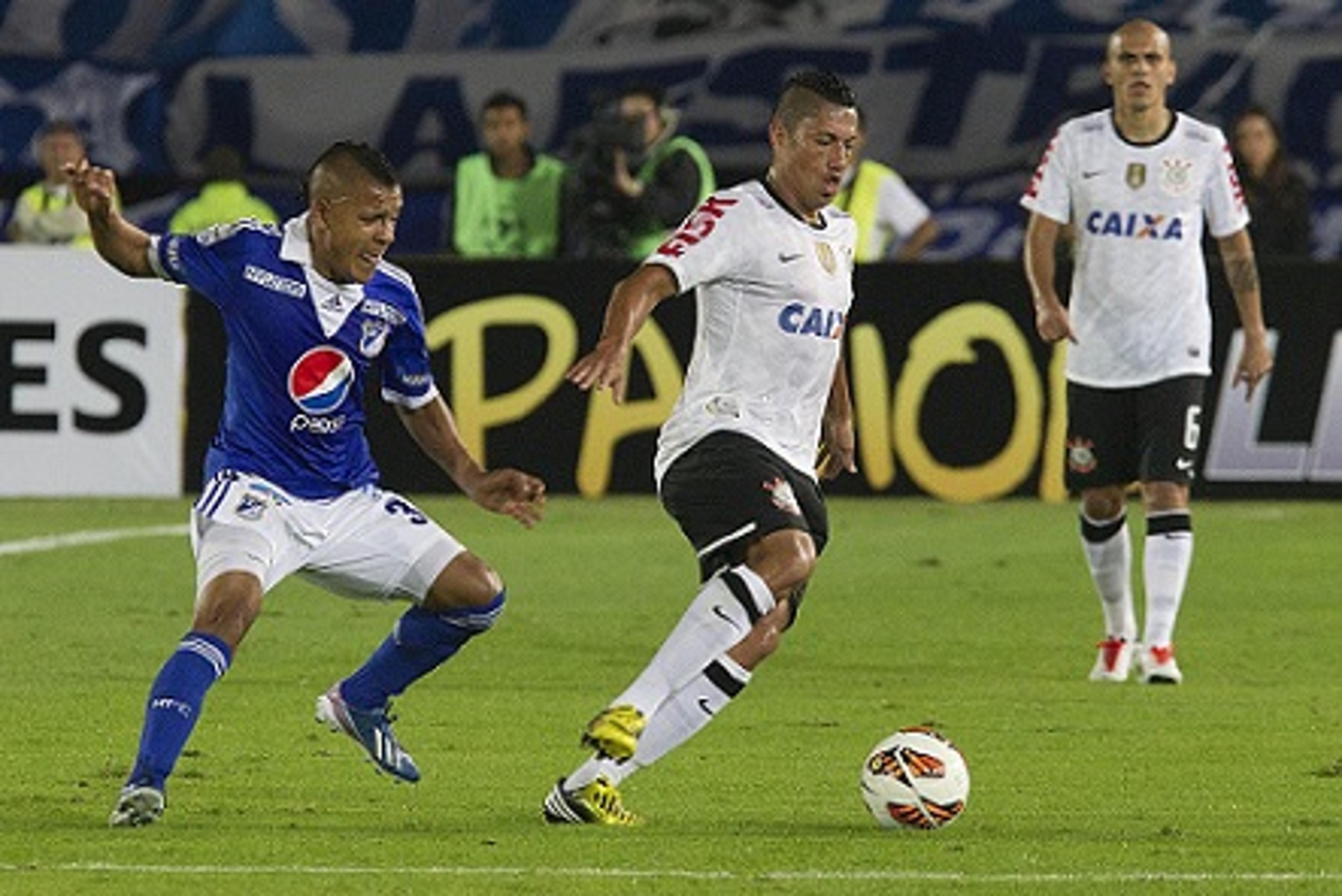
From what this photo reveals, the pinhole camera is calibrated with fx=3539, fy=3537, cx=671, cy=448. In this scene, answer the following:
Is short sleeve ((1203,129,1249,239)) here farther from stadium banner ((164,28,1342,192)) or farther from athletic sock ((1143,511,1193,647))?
stadium banner ((164,28,1342,192))

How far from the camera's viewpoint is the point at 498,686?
11.6 m

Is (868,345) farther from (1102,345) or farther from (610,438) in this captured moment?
(1102,345)

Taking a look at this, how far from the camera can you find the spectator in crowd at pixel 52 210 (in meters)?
19.2

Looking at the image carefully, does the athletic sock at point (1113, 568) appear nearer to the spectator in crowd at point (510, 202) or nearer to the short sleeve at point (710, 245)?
the short sleeve at point (710, 245)

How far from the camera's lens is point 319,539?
8.57 m

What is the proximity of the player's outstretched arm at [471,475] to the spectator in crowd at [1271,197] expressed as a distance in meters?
10.5

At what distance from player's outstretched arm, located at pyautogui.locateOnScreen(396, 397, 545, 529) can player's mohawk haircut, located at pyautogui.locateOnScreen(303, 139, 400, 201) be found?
0.58 m

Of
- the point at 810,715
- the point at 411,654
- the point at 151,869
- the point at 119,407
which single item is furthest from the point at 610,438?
the point at 151,869

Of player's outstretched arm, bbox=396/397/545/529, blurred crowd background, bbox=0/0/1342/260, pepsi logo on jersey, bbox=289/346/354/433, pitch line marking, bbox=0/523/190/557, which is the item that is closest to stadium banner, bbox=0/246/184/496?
pitch line marking, bbox=0/523/190/557

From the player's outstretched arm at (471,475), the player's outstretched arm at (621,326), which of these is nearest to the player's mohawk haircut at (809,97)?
the player's outstretched arm at (621,326)

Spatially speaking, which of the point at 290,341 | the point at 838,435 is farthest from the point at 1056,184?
the point at 290,341

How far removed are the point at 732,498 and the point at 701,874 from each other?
1.18m

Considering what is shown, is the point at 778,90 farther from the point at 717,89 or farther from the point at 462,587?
the point at 462,587

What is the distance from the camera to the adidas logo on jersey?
12.0m
